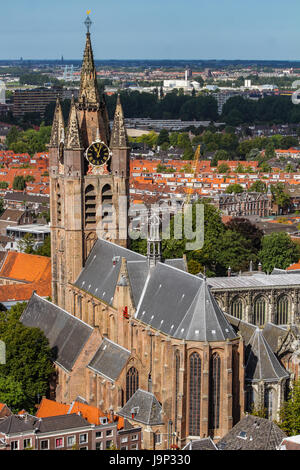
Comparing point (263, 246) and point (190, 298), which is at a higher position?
point (190, 298)

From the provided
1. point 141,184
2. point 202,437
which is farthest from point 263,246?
point 141,184

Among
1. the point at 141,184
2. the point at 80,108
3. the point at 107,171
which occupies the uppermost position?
the point at 80,108

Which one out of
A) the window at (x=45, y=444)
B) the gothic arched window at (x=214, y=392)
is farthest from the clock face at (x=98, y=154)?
the window at (x=45, y=444)

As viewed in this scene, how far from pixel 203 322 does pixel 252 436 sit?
8287mm

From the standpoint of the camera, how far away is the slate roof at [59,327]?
7700 cm

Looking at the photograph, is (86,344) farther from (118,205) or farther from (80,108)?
(80,108)

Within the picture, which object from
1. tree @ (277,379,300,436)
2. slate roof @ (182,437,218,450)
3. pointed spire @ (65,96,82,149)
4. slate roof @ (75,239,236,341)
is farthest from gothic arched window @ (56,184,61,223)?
slate roof @ (182,437,218,450)

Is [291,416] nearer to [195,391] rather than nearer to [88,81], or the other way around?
[195,391]

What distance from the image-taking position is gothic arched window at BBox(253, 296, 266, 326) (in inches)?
3652

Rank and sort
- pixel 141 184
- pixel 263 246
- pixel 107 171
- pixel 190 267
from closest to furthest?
1. pixel 107 171
2. pixel 190 267
3. pixel 263 246
4. pixel 141 184

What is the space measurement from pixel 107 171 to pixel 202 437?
2844 centimetres

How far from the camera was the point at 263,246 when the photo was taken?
410 ft

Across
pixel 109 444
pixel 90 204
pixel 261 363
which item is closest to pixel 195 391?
pixel 109 444

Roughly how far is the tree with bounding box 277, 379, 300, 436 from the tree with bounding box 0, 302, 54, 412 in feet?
61.0
